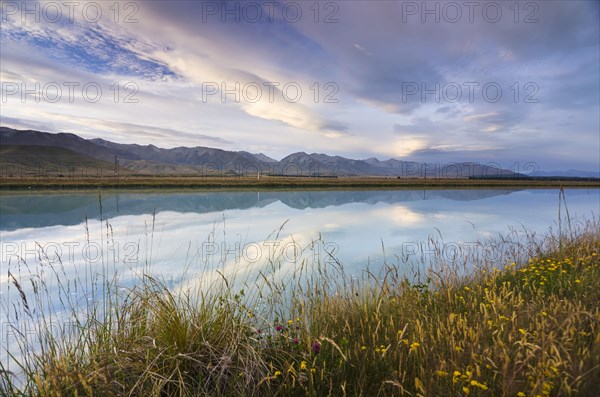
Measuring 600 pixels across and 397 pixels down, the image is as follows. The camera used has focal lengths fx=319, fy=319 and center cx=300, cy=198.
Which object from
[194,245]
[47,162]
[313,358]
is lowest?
[194,245]

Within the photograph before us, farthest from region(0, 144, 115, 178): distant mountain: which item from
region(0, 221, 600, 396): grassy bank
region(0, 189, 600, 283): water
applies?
region(0, 221, 600, 396): grassy bank

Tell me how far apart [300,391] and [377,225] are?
17.5 metres

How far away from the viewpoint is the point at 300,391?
119 inches

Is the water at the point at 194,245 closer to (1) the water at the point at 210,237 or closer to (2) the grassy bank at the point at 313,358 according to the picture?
(1) the water at the point at 210,237

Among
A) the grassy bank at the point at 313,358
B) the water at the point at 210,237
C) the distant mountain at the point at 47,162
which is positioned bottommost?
the water at the point at 210,237

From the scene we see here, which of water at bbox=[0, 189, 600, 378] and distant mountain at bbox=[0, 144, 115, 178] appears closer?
water at bbox=[0, 189, 600, 378]

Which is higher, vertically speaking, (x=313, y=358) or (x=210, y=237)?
(x=313, y=358)

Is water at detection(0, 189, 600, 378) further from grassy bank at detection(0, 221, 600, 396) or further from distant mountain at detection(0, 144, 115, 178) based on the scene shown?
distant mountain at detection(0, 144, 115, 178)

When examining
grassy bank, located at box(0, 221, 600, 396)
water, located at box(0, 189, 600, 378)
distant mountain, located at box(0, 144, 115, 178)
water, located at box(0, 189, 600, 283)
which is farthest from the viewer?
distant mountain, located at box(0, 144, 115, 178)

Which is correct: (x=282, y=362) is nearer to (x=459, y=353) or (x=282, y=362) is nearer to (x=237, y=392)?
(x=237, y=392)

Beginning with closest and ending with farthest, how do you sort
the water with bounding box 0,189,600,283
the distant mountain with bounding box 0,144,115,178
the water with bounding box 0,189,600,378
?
the water with bounding box 0,189,600,378 < the water with bounding box 0,189,600,283 < the distant mountain with bounding box 0,144,115,178

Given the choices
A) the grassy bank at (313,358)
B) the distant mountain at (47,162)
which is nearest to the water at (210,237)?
the grassy bank at (313,358)

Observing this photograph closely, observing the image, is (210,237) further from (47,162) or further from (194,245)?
(47,162)

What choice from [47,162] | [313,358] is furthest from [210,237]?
[47,162]
